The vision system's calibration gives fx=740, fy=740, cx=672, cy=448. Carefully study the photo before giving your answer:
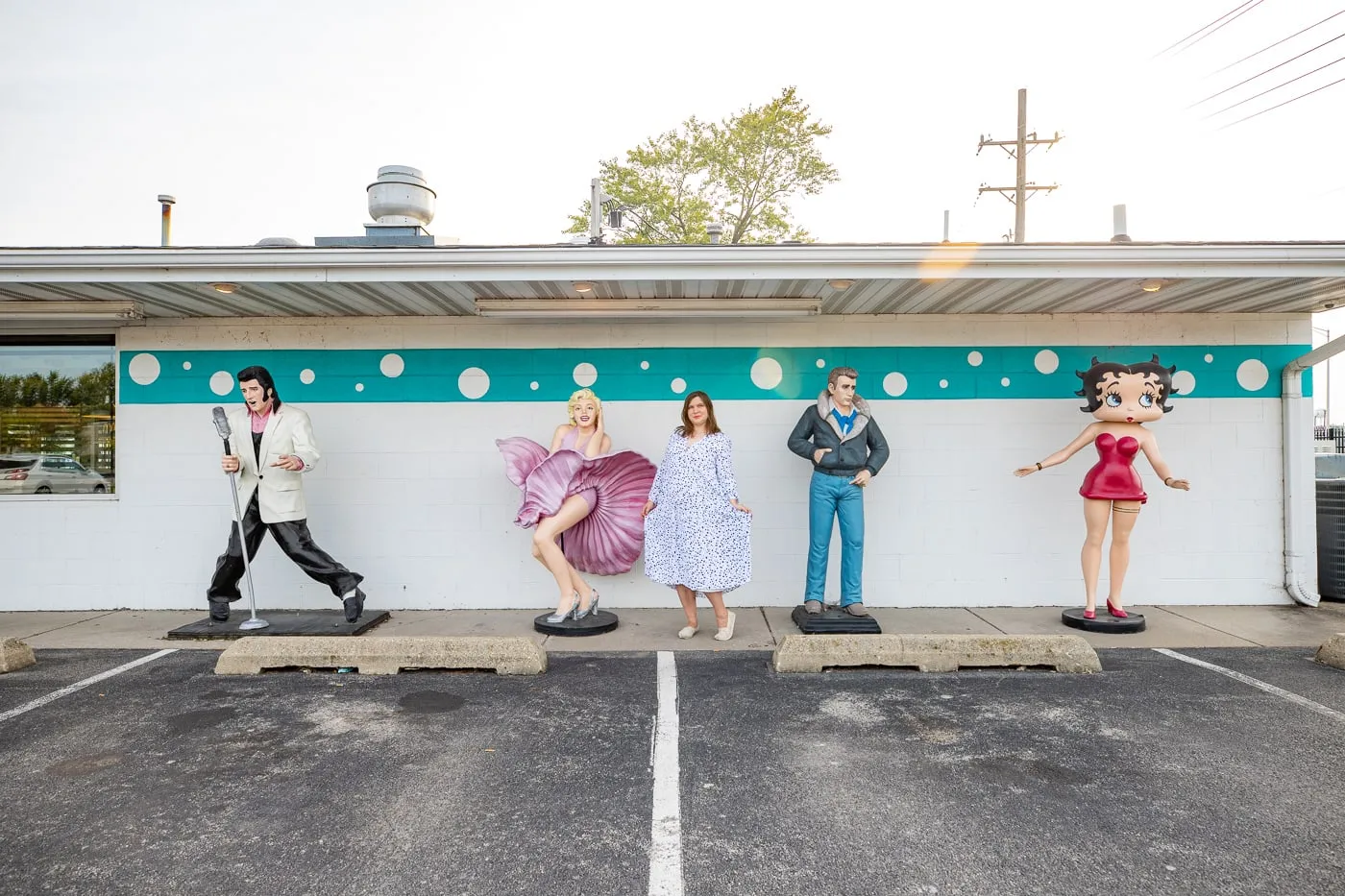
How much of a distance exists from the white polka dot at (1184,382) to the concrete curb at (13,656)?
29.7 ft

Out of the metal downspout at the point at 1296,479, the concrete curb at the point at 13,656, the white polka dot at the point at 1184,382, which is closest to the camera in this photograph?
the concrete curb at the point at 13,656

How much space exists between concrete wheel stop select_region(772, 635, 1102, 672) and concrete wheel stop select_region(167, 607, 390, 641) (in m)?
3.26

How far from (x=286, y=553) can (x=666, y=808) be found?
Result: 401 cm

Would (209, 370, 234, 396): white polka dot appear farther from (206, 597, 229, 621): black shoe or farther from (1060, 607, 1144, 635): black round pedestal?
(1060, 607, 1144, 635): black round pedestal

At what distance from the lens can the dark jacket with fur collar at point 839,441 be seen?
5566 millimetres

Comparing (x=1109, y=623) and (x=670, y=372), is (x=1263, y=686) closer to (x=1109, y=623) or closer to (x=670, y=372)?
(x=1109, y=623)

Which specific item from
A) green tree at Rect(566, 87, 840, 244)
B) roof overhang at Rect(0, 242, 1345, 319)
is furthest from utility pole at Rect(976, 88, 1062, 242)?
roof overhang at Rect(0, 242, 1345, 319)

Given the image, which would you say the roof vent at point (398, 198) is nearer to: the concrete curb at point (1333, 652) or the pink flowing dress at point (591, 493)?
the pink flowing dress at point (591, 493)

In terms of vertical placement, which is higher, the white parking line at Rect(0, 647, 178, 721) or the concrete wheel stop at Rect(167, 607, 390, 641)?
the concrete wheel stop at Rect(167, 607, 390, 641)

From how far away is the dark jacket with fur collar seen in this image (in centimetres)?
557

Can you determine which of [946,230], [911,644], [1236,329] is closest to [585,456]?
[911,644]

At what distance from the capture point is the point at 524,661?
4625mm

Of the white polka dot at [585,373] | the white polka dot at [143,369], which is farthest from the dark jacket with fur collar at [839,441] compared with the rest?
the white polka dot at [143,369]

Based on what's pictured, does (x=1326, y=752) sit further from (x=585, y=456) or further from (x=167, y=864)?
(x=167, y=864)
